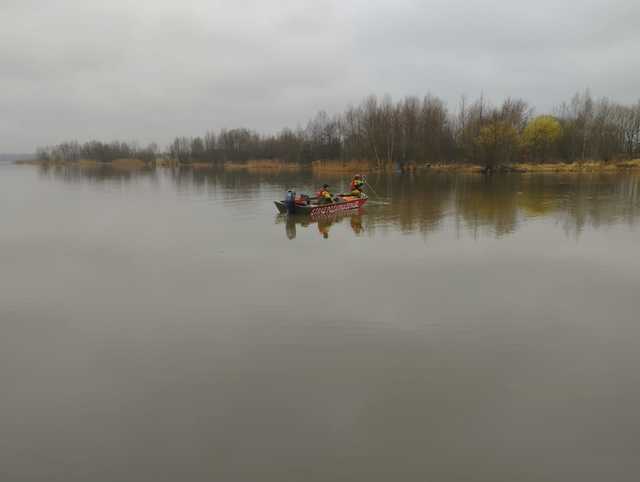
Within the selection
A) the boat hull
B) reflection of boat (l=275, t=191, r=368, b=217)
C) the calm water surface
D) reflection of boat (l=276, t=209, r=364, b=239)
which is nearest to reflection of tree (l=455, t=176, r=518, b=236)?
the calm water surface

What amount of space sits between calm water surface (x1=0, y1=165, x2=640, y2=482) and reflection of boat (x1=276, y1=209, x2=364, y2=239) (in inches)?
113

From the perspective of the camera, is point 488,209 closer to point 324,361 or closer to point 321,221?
point 321,221

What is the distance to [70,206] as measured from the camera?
2508 centimetres

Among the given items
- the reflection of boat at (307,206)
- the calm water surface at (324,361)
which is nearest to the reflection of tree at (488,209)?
the calm water surface at (324,361)

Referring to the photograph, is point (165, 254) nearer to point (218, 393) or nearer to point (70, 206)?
point (218, 393)

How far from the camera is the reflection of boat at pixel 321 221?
16984 millimetres

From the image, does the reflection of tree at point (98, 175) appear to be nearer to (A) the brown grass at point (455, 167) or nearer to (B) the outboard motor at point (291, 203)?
(B) the outboard motor at point (291, 203)

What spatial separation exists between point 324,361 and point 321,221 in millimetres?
12791

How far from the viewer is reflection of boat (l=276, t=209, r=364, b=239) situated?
16984mm

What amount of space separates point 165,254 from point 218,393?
322 inches

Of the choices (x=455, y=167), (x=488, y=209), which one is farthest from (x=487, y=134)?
(x=488, y=209)

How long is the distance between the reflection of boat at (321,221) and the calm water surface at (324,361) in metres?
2.88

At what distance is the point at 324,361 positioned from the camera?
21.9 feet

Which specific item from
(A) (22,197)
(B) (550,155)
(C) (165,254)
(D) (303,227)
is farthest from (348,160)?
(C) (165,254)
